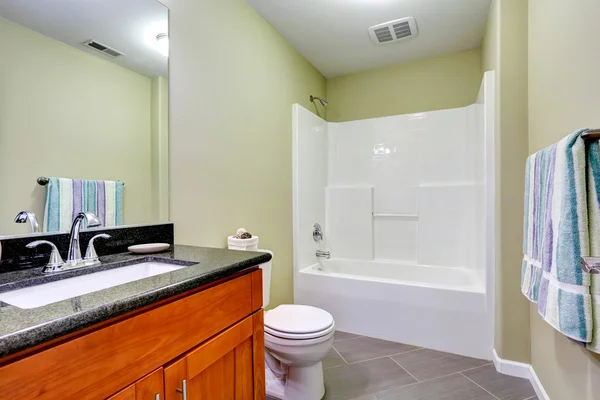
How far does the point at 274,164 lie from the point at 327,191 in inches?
42.8

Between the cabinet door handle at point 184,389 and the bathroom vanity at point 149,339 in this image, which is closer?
the bathroom vanity at point 149,339

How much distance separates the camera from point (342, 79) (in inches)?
140

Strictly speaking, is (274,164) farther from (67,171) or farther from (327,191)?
(67,171)

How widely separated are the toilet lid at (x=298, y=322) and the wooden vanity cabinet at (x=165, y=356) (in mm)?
389

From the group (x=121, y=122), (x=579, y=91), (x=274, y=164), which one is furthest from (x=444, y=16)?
(x=121, y=122)

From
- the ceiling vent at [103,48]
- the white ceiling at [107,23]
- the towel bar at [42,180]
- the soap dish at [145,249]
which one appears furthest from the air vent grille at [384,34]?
the towel bar at [42,180]

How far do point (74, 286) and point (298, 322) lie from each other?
3.51 ft

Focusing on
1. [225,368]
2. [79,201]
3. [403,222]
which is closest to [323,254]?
[403,222]

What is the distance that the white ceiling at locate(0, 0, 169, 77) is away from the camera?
3.72 ft

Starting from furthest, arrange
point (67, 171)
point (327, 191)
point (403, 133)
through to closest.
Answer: point (327, 191) < point (403, 133) < point (67, 171)

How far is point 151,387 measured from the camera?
2.52 ft

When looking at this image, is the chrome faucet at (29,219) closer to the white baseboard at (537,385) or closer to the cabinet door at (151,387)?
the cabinet door at (151,387)

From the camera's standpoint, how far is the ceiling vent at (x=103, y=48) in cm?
130

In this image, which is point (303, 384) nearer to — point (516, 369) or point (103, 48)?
point (516, 369)
